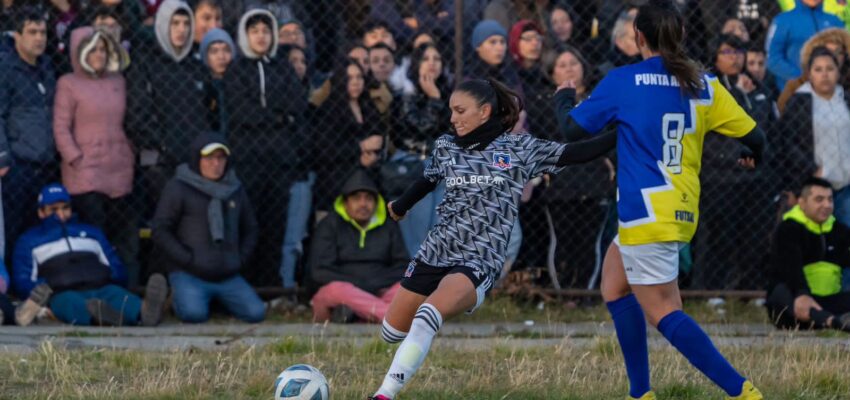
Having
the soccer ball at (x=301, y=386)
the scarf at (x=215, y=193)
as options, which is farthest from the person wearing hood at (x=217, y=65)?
the soccer ball at (x=301, y=386)

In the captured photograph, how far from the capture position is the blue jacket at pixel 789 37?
39.0ft

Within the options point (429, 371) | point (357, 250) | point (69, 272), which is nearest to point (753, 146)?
point (429, 371)

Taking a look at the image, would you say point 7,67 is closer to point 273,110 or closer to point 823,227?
point 273,110

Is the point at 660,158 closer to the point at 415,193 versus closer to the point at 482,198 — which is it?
the point at 482,198

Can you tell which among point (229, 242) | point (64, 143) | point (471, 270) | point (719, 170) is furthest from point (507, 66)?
point (471, 270)

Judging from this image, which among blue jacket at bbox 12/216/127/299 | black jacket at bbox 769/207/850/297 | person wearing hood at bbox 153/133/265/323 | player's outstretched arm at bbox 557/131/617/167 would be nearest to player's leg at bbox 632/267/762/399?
player's outstretched arm at bbox 557/131/617/167

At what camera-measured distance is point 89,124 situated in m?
10.9

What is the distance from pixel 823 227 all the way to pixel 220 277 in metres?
4.36

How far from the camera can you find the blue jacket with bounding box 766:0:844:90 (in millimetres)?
11875

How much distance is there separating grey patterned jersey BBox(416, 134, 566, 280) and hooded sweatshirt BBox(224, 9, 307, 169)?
174 inches

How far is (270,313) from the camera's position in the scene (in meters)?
11.3

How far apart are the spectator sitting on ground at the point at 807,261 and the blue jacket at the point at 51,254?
479cm

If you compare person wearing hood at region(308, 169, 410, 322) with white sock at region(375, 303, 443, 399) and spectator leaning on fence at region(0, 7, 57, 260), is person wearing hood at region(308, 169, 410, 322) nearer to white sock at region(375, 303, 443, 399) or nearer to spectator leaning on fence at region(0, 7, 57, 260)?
spectator leaning on fence at region(0, 7, 57, 260)

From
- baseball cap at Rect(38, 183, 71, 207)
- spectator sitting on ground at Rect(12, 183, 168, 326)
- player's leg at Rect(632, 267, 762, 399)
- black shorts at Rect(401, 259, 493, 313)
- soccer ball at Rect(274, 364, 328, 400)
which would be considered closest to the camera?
player's leg at Rect(632, 267, 762, 399)
